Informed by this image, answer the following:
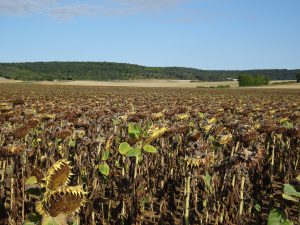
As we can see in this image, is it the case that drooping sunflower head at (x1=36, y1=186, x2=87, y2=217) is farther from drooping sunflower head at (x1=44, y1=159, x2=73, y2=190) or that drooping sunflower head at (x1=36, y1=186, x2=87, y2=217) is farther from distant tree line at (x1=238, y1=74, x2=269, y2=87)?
distant tree line at (x1=238, y1=74, x2=269, y2=87)

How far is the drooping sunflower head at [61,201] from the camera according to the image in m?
2.13

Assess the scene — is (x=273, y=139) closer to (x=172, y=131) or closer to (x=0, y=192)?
(x=172, y=131)

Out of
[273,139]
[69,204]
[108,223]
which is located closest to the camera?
[69,204]

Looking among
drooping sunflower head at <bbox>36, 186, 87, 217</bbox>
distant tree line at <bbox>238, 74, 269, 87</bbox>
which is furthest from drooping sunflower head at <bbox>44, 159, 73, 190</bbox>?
distant tree line at <bbox>238, 74, 269, 87</bbox>

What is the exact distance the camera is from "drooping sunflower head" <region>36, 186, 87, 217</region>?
213cm

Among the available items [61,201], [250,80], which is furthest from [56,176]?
[250,80]

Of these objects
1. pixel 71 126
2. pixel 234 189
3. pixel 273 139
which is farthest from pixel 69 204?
pixel 273 139

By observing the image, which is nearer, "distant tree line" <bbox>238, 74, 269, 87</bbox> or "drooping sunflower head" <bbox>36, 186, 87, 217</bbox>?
"drooping sunflower head" <bbox>36, 186, 87, 217</bbox>

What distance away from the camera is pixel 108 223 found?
4969 mm

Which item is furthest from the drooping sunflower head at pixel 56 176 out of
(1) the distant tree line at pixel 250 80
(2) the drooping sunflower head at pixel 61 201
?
(1) the distant tree line at pixel 250 80

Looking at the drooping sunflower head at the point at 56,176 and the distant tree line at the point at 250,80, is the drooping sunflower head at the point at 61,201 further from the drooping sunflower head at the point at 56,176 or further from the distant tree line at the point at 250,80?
the distant tree line at the point at 250,80

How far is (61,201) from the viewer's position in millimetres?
2137

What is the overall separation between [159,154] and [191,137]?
2000 mm

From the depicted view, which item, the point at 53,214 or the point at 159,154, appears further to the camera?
the point at 159,154
